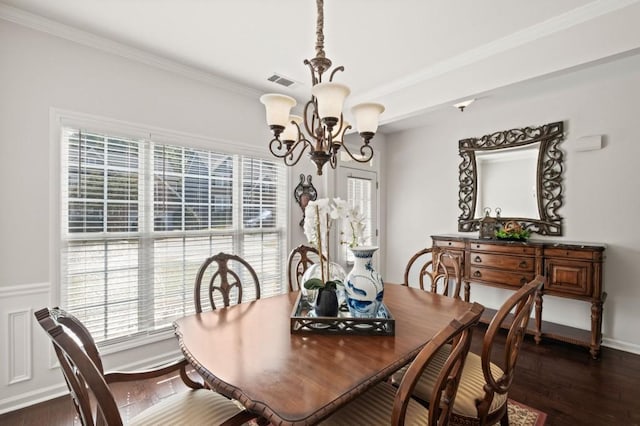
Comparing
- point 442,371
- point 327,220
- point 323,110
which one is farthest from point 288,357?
point 323,110

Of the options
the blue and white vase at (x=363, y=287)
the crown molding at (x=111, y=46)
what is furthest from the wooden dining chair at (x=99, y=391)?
the crown molding at (x=111, y=46)

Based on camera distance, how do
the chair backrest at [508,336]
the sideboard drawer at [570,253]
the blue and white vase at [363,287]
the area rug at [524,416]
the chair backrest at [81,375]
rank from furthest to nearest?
the sideboard drawer at [570,253], the area rug at [524,416], the blue and white vase at [363,287], the chair backrest at [508,336], the chair backrest at [81,375]

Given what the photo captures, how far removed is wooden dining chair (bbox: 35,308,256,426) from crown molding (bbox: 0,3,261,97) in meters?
2.25

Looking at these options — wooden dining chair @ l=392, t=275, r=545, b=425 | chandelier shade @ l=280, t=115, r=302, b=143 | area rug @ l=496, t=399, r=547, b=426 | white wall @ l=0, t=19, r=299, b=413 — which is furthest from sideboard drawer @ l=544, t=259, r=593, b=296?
white wall @ l=0, t=19, r=299, b=413

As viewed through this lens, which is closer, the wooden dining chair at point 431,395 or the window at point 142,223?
the wooden dining chair at point 431,395

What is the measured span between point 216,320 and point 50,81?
2149 millimetres

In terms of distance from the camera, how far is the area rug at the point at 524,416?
197 centimetres

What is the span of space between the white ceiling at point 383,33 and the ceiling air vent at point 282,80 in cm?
11

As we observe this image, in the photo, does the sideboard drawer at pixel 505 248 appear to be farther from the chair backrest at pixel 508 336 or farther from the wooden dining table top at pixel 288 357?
the chair backrest at pixel 508 336

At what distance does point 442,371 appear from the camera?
0.96 metres

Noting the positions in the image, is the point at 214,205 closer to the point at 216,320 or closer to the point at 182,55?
the point at 182,55

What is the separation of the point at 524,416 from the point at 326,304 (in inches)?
65.2

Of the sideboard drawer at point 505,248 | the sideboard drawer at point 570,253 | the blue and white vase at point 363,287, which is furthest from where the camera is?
the sideboard drawer at point 505,248

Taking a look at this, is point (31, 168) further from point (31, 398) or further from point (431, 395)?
point (431, 395)
